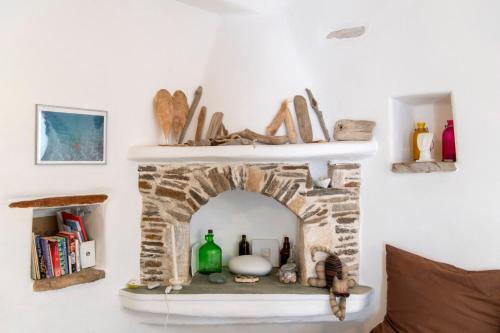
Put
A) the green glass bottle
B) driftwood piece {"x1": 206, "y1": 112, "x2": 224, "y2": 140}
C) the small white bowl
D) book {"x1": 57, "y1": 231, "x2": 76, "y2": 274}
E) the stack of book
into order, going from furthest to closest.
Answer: the green glass bottle → driftwood piece {"x1": 206, "y1": 112, "x2": 224, "y2": 140} → the small white bowl → book {"x1": 57, "y1": 231, "x2": 76, "y2": 274} → the stack of book

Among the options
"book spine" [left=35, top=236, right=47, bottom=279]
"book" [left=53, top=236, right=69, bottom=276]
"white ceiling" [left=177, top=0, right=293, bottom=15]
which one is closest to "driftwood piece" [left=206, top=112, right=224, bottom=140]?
"white ceiling" [left=177, top=0, right=293, bottom=15]

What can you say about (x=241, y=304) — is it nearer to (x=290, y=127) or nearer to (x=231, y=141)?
(x=231, y=141)

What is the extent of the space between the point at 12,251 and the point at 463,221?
2.60 metres

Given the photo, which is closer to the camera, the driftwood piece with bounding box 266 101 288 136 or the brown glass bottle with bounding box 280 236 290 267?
the driftwood piece with bounding box 266 101 288 136

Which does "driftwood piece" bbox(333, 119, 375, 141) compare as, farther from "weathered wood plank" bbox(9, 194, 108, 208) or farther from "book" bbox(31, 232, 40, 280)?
"book" bbox(31, 232, 40, 280)

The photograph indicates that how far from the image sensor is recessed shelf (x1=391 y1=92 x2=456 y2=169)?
2.36m

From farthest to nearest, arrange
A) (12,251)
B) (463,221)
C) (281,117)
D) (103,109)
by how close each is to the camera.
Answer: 1. (281,117)
2. (103,109)
3. (463,221)
4. (12,251)

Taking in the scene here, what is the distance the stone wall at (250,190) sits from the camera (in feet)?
7.86

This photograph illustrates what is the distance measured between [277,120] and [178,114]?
0.71 metres

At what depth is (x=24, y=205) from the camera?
6.40 ft

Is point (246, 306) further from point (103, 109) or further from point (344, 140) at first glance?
point (103, 109)

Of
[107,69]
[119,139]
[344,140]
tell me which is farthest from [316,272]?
[107,69]

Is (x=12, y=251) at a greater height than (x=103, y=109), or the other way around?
(x=103, y=109)

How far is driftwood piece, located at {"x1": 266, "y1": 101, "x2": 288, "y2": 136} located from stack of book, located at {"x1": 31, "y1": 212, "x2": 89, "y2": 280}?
1408 mm
